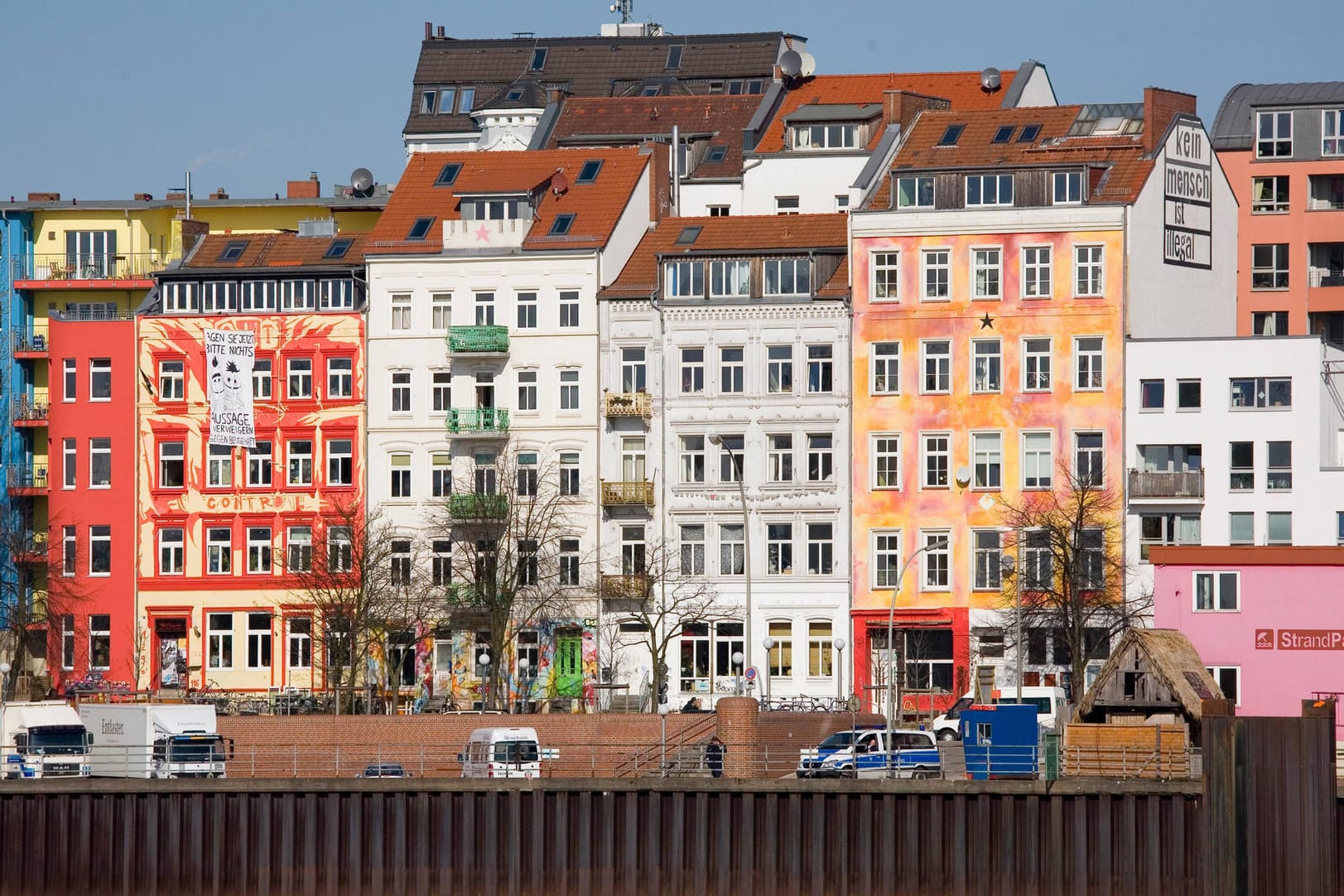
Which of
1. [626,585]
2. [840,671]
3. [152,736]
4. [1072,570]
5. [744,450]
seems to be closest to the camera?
[152,736]

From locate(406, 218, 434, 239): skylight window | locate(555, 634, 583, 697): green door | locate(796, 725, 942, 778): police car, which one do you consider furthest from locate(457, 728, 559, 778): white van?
locate(406, 218, 434, 239): skylight window

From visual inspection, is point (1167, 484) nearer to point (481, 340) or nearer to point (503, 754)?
point (481, 340)

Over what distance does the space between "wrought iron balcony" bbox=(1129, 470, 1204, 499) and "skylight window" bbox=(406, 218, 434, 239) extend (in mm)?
26287

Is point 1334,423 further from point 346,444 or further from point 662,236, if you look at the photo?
point 346,444

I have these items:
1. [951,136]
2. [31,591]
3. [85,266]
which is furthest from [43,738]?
[951,136]

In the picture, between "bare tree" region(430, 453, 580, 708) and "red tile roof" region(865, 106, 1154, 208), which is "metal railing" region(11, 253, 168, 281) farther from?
"red tile roof" region(865, 106, 1154, 208)

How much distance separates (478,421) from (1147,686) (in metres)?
34.5

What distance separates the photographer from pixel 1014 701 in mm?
88688

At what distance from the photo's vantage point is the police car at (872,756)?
232 feet

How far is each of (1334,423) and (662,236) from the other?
23.7 meters

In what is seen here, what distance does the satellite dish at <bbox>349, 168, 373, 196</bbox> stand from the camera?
11944 centimetres

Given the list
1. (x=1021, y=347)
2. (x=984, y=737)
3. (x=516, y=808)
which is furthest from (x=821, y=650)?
(x=516, y=808)

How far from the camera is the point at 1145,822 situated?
62594 millimetres

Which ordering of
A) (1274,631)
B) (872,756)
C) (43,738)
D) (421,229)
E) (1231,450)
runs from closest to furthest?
(872,756) → (43,738) → (1274,631) → (1231,450) → (421,229)
